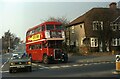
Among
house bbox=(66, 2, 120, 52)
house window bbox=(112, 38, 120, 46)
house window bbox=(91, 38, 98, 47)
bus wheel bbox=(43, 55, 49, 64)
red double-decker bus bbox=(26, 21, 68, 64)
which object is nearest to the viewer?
red double-decker bus bbox=(26, 21, 68, 64)

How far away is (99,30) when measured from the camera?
5838 centimetres

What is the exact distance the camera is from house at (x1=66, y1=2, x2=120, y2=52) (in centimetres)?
5784

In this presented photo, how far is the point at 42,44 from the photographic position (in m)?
35.7

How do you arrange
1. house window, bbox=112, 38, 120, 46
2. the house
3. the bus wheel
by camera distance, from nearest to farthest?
the bus wheel, the house, house window, bbox=112, 38, 120, 46

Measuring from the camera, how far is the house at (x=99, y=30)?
190 ft

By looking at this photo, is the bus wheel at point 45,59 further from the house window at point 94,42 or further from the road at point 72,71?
the house window at point 94,42

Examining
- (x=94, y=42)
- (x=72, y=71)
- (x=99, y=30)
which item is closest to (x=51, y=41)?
(x=72, y=71)

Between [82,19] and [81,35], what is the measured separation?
10.4ft

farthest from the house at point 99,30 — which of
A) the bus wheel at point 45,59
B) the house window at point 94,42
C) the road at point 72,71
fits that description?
the road at point 72,71

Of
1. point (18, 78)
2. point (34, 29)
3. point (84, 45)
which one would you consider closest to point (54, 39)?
point (34, 29)

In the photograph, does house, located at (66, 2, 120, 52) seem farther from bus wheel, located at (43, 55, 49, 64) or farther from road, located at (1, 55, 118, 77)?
road, located at (1, 55, 118, 77)

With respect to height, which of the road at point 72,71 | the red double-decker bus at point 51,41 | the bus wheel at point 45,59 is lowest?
the road at point 72,71

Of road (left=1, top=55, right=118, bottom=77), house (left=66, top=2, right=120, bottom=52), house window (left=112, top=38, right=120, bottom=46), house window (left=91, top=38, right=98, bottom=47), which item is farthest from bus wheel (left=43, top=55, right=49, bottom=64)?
house window (left=112, top=38, right=120, bottom=46)

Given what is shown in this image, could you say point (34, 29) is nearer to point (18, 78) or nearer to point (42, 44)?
point (42, 44)
